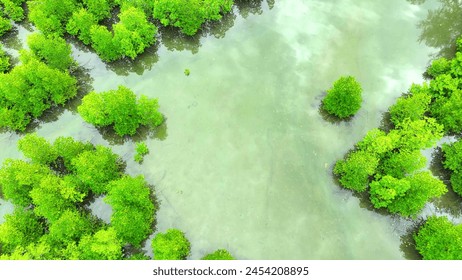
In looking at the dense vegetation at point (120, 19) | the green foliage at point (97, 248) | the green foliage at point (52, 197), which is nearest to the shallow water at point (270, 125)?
the dense vegetation at point (120, 19)

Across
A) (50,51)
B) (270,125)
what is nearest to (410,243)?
(270,125)

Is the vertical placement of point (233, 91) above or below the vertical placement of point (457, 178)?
above

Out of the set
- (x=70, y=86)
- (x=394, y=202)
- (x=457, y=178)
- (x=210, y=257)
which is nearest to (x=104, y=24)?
(x=70, y=86)

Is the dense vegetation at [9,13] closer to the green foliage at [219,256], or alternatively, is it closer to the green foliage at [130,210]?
the green foliage at [130,210]

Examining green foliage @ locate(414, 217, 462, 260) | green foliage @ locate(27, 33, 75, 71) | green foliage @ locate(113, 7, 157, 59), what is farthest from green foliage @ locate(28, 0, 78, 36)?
green foliage @ locate(414, 217, 462, 260)

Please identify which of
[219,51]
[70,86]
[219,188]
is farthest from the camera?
[219,51]

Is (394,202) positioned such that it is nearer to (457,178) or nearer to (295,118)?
(457,178)
